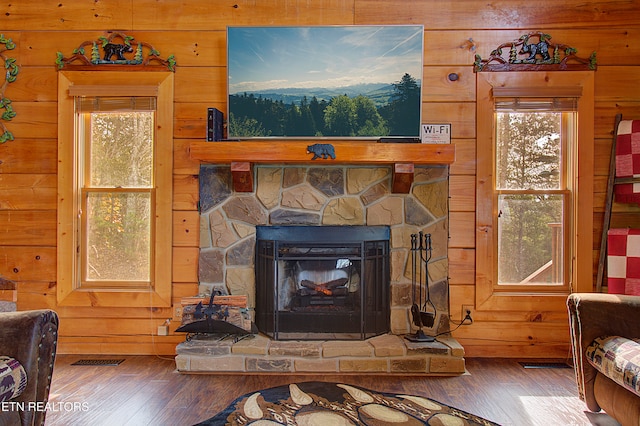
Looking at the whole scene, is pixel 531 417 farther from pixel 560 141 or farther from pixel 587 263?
pixel 560 141

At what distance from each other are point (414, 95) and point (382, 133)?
319 mm

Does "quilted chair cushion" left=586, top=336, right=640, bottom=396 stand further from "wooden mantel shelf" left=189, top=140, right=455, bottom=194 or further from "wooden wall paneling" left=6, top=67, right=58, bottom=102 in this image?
"wooden wall paneling" left=6, top=67, right=58, bottom=102

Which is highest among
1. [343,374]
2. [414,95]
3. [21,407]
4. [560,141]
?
[414,95]

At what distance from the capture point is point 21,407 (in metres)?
1.63

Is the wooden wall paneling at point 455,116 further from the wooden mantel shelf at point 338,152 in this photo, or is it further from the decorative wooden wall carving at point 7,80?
the decorative wooden wall carving at point 7,80

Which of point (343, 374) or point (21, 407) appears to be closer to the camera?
point (21, 407)

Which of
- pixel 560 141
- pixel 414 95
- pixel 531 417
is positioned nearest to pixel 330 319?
pixel 531 417

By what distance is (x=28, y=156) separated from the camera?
304 centimetres

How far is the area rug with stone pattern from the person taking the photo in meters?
2.01

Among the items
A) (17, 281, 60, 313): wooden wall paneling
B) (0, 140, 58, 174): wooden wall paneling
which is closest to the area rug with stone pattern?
(17, 281, 60, 313): wooden wall paneling

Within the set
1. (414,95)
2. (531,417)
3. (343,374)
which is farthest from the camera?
(414,95)

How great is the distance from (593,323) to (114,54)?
3.30 meters

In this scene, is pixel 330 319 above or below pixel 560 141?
below

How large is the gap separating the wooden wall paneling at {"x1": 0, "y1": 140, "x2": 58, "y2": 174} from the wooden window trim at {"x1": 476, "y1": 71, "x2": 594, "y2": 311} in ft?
9.72
